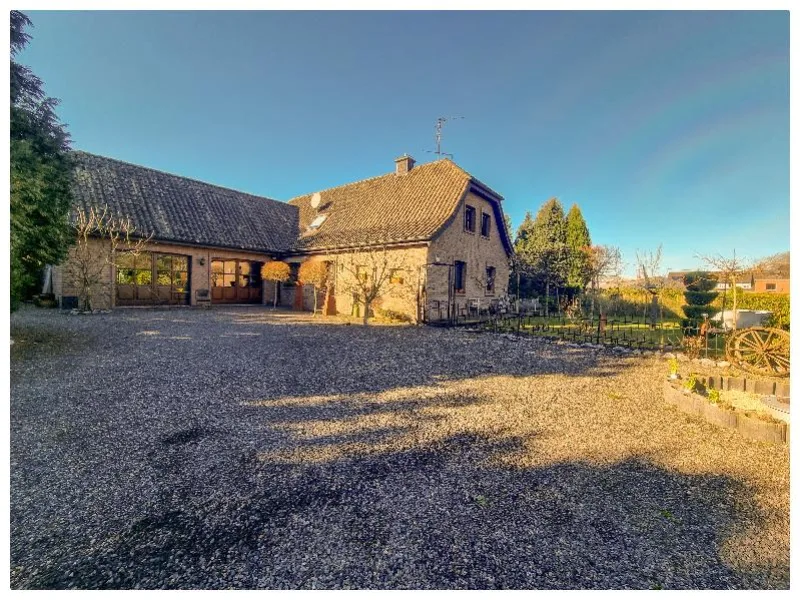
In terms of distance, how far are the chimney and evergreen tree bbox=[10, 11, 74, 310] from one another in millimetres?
13521

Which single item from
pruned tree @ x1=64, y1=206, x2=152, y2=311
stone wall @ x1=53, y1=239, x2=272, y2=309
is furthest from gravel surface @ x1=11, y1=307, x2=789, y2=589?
stone wall @ x1=53, y1=239, x2=272, y2=309

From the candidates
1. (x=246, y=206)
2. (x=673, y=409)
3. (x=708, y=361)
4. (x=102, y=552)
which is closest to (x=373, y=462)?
(x=102, y=552)

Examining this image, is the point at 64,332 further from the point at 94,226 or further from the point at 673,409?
the point at 673,409

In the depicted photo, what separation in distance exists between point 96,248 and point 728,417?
19.2 metres

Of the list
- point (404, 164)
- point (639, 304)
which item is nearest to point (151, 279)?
point (404, 164)

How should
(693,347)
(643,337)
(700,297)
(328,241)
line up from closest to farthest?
1. (693,347)
2. (643,337)
3. (700,297)
4. (328,241)

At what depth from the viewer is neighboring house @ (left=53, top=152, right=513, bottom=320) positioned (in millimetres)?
14617

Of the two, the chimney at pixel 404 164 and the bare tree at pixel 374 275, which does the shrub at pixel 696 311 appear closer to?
the bare tree at pixel 374 275

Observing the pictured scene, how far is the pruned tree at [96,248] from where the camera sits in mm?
13578

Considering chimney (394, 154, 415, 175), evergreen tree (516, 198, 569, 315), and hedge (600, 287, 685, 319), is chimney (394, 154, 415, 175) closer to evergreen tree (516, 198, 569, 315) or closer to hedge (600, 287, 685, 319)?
evergreen tree (516, 198, 569, 315)

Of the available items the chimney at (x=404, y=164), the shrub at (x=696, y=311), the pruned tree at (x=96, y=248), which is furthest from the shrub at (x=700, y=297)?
the pruned tree at (x=96, y=248)

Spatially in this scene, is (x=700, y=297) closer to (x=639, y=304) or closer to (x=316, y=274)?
(x=639, y=304)

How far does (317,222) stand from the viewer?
20484mm

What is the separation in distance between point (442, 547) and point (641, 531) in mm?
1459
